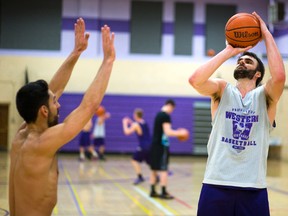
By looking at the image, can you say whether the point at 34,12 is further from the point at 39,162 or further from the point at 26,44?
the point at 39,162

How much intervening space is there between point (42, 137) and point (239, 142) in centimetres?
146

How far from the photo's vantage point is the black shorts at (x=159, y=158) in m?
9.24

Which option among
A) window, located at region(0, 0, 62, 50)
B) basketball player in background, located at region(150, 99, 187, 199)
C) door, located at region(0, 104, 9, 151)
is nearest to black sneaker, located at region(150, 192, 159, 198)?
basketball player in background, located at region(150, 99, 187, 199)

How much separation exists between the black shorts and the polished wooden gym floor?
1.96 ft

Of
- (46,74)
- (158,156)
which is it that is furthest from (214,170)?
(46,74)

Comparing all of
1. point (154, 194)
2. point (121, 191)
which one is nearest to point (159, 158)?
point (154, 194)

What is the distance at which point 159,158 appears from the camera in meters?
9.30

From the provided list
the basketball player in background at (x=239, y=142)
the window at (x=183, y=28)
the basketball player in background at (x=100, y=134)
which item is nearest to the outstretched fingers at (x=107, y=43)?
the basketball player in background at (x=239, y=142)

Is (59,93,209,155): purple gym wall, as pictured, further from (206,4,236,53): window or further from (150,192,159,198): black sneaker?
(150,192,159,198): black sneaker

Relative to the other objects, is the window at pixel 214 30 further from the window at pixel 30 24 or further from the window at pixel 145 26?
the window at pixel 30 24

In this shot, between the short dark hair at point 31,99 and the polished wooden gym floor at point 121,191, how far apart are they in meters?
4.52

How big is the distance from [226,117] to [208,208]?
26.8 inches

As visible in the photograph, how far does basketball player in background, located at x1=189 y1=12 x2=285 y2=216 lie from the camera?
357 centimetres

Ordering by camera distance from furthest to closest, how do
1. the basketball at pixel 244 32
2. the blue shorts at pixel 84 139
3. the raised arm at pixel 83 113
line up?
the blue shorts at pixel 84 139, the basketball at pixel 244 32, the raised arm at pixel 83 113
